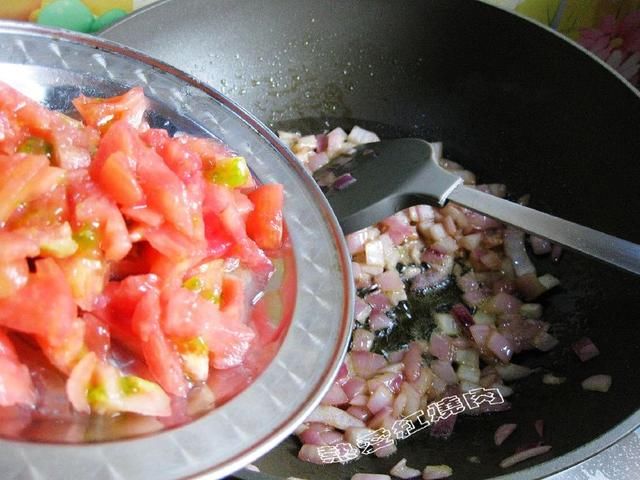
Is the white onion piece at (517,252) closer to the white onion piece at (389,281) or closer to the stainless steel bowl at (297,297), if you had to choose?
the white onion piece at (389,281)

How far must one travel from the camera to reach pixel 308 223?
110 centimetres

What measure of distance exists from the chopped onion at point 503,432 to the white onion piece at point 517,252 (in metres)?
0.38

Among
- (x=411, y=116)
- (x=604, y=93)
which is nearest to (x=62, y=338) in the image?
(x=411, y=116)

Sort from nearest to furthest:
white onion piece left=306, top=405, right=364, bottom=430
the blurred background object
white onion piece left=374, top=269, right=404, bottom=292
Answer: white onion piece left=306, top=405, right=364, bottom=430
white onion piece left=374, top=269, right=404, bottom=292
the blurred background object

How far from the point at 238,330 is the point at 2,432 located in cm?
31

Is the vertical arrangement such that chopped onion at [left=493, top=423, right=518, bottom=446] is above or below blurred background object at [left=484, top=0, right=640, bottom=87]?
below

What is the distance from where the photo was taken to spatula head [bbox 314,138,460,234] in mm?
1376

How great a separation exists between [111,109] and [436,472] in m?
0.80

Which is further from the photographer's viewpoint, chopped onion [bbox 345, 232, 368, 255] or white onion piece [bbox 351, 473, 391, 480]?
chopped onion [bbox 345, 232, 368, 255]

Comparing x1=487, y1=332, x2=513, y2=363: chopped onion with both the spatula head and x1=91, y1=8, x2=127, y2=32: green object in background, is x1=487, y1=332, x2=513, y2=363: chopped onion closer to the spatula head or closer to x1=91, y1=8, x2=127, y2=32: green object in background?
the spatula head

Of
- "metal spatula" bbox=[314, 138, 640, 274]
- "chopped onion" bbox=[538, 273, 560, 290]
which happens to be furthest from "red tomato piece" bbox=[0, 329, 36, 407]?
"chopped onion" bbox=[538, 273, 560, 290]

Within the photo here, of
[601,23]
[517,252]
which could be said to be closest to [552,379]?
[517,252]

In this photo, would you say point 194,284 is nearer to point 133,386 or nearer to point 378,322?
point 133,386

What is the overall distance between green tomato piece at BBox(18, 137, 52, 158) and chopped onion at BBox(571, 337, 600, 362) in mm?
1027
